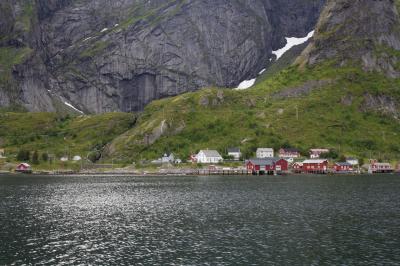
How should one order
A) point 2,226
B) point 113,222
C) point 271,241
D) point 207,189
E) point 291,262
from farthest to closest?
point 207,189, point 113,222, point 2,226, point 271,241, point 291,262

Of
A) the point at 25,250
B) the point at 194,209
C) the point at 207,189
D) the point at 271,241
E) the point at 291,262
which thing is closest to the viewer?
the point at 291,262

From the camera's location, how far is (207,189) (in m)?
130

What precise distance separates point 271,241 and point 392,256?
14.2 m

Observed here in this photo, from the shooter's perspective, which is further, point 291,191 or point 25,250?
point 291,191

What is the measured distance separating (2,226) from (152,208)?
2910cm

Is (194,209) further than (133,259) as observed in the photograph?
Yes

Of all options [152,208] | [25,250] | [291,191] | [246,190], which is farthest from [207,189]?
[25,250]

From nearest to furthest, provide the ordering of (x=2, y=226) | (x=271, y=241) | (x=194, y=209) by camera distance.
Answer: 1. (x=271, y=241)
2. (x=2, y=226)
3. (x=194, y=209)

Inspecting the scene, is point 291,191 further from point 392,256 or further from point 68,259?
point 68,259

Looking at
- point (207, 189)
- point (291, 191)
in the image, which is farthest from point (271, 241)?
point (207, 189)

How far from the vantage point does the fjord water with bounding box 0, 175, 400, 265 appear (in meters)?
51.8

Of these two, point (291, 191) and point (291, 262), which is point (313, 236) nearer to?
point (291, 262)

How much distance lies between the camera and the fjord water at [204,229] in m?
51.8

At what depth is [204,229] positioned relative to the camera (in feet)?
222
